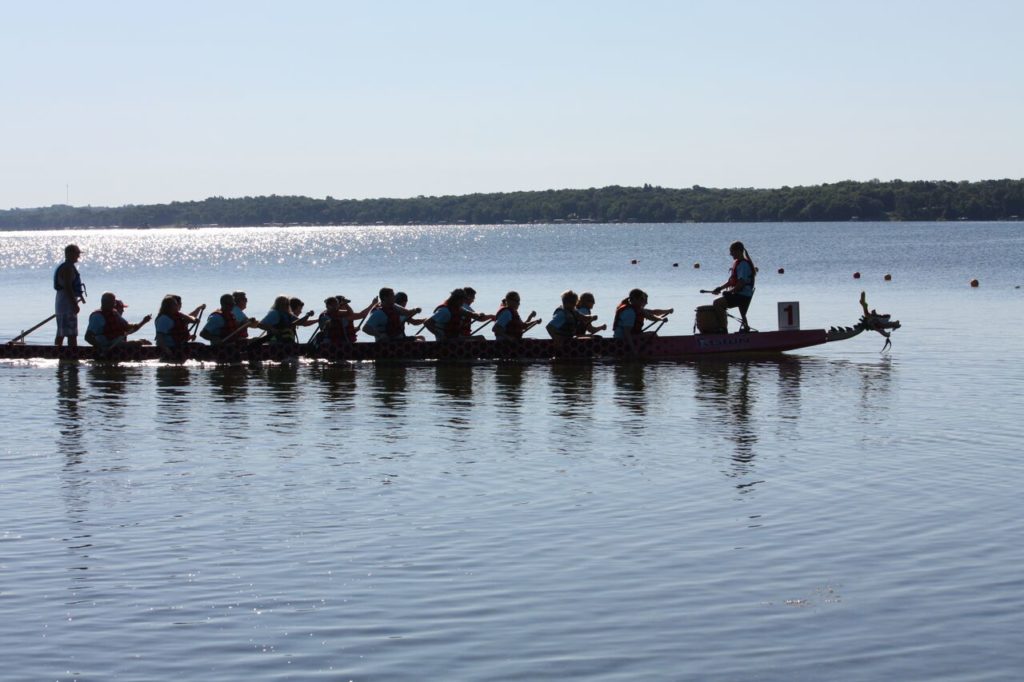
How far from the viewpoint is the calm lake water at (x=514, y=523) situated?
9.39 metres

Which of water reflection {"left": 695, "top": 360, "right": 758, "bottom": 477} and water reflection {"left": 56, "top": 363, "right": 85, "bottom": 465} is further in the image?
water reflection {"left": 56, "top": 363, "right": 85, "bottom": 465}

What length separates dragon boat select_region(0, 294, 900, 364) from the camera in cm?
2783

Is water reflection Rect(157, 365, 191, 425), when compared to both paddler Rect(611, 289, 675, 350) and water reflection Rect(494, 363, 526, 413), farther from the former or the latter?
paddler Rect(611, 289, 675, 350)

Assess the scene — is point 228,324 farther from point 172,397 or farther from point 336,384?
point 172,397

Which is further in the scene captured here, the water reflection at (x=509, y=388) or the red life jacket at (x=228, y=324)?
the red life jacket at (x=228, y=324)

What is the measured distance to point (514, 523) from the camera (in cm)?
1295

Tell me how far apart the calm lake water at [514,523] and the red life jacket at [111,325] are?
1.24 meters

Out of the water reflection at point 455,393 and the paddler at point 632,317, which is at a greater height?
the paddler at point 632,317

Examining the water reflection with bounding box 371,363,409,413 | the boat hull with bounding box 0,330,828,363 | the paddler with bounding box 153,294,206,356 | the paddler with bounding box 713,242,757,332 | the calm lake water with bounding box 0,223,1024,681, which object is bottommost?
the calm lake water with bounding box 0,223,1024,681

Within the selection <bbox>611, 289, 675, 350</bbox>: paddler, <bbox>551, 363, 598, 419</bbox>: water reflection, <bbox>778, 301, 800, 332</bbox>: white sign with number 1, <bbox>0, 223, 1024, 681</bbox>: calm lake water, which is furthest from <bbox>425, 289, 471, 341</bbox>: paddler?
<bbox>778, 301, 800, 332</bbox>: white sign with number 1

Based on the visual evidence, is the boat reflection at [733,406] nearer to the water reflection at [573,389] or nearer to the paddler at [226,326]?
the water reflection at [573,389]

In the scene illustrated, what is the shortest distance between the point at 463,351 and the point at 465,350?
0.15ft

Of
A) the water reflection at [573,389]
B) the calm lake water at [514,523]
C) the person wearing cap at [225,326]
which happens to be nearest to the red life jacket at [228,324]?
Answer: the person wearing cap at [225,326]

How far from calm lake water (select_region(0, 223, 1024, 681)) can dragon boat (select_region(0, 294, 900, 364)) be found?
3.55ft
